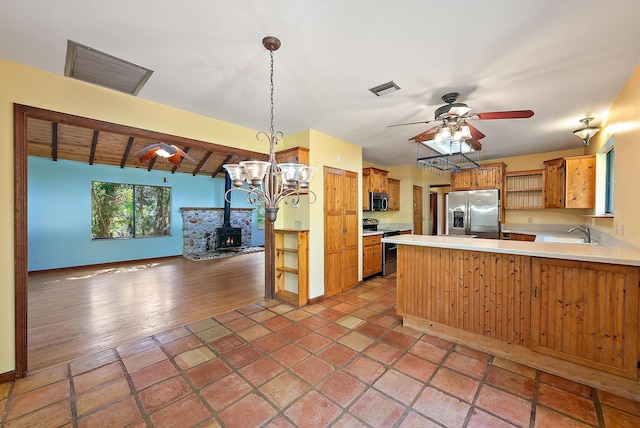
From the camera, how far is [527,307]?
2.26 metres

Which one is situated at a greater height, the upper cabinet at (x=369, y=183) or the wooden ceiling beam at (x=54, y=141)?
the wooden ceiling beam at (x=54, y=141)

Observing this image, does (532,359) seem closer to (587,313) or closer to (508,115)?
(587,313)

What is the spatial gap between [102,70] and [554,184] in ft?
22.6

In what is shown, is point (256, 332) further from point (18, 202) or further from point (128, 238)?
point (128, 238)

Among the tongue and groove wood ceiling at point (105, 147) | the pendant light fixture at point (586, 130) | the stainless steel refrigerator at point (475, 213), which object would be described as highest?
the tongue and groove wood ceiling at point (105, 147)

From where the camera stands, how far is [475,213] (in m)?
5.43

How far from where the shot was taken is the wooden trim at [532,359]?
190 centimetres

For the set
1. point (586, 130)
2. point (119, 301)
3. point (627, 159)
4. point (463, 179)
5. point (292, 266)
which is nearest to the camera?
point (627, 159)

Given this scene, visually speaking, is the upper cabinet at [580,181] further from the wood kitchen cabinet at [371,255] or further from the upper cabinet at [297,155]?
the upper cabinet at [297,155]

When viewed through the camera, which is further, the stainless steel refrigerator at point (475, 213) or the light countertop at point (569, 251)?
the stainless steel refrigerator at point (475, 213)

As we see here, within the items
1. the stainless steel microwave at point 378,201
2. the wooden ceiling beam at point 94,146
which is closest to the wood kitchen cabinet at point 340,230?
the stainless steel microwave at point 378,201

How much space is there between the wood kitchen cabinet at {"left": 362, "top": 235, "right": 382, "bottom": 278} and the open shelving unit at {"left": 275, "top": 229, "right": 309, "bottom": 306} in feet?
4.97

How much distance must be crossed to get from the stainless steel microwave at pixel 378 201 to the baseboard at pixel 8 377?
517 centimetres

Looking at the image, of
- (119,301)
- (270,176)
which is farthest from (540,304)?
(119,301)
